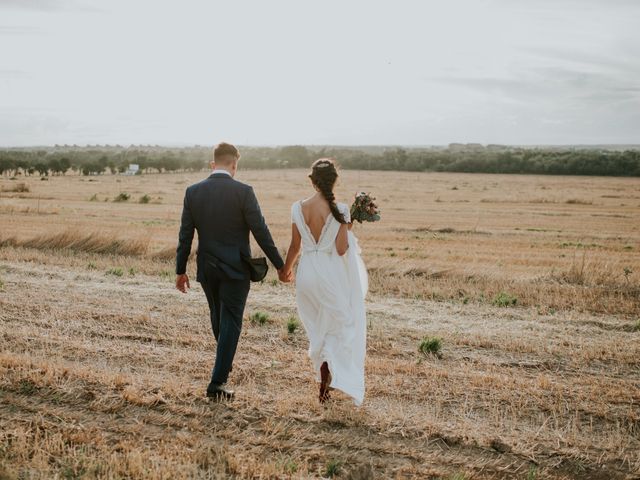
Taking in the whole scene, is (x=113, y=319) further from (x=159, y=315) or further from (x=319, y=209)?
(x=319, y=209)

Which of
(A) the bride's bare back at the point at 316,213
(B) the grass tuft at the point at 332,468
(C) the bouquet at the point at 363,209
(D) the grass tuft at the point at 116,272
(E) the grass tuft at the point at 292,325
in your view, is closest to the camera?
(B) the grass tuft at the point at 332,468

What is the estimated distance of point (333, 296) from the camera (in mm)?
6102

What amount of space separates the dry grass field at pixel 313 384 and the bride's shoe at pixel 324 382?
166 mm

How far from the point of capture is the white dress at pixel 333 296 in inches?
239

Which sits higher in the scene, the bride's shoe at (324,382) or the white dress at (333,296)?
the white dress at (333,296)

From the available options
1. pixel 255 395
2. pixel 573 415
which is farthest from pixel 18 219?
pixel 573 415

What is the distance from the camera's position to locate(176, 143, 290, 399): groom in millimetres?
5859

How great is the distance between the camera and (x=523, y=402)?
6332mm

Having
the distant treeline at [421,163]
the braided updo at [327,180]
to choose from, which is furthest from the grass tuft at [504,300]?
the distant treeline at [421,163]

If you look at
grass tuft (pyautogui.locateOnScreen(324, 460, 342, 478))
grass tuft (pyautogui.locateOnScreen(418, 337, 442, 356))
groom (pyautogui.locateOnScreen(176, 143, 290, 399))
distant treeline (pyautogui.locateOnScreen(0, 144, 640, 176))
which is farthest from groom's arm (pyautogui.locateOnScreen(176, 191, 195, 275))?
distant treeline (pyautogui.locateOnScreen(0, 144, 640, 176))

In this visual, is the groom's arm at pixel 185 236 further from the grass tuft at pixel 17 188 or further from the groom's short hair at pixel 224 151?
the grass tuft at pixel 17 188

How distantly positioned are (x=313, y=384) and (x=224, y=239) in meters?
1.95

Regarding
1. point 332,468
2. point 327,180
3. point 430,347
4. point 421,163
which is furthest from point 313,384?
point 421,163

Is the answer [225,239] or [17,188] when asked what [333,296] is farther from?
[17,188]
